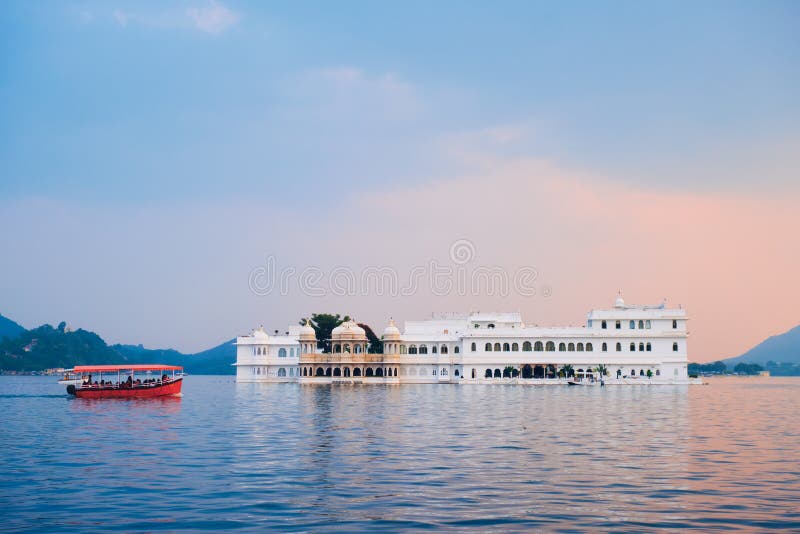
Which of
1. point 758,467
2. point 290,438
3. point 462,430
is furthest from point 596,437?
point 290,438

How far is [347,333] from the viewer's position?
85.1 meters

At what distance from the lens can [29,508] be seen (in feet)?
50.5

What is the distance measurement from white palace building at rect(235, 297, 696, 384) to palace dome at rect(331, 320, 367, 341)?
0.11m

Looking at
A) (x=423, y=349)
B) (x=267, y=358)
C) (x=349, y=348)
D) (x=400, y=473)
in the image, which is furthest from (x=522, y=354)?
(x=400, y=473)

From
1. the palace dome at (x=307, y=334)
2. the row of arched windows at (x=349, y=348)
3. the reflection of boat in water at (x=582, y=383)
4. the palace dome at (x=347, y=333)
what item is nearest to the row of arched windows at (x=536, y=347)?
the reflection of boat in water at (x=582, y=383)

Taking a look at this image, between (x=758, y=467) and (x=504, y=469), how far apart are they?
265 inches

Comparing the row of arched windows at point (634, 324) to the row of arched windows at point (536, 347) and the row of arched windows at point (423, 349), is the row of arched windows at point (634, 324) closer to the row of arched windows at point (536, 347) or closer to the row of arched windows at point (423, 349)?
the row of arched windows at point (536, 347)

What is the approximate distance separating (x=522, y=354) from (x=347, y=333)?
737 inches

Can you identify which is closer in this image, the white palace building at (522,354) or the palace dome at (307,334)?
the white palace building at (522,354)

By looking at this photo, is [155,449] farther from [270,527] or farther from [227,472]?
[270,527]

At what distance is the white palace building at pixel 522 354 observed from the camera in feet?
260

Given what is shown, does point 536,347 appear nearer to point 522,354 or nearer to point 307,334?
point 522,354

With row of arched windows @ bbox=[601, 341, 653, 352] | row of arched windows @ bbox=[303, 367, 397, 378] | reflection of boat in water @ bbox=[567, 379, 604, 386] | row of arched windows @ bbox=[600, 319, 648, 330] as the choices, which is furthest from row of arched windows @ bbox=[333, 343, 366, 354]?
row of arched windows @ bbox=[600, 319, 648, 330]

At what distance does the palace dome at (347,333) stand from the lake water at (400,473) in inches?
1927
